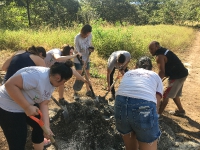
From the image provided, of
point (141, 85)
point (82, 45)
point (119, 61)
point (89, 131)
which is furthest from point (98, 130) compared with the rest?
point (82, 45)

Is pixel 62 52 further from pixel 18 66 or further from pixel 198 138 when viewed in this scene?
pixel 198 138

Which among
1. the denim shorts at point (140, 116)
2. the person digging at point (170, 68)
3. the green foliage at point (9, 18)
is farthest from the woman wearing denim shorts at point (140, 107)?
the green foliage at point (9, 18)

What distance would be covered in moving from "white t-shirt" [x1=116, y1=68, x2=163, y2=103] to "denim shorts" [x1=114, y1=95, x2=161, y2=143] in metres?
0.05

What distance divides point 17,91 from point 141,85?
1.17 metres

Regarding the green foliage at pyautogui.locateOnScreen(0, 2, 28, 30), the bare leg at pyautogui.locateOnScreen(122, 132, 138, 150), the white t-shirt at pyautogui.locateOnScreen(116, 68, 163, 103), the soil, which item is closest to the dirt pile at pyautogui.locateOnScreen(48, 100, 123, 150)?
the soil

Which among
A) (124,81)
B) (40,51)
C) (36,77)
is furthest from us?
(40,51)

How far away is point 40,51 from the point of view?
2.92 metres

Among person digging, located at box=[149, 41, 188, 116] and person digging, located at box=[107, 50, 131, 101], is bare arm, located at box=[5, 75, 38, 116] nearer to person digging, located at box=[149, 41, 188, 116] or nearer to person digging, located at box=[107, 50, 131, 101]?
person digging, located at box=[107, 50, 131, 101]

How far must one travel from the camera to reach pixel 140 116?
2.14 meters

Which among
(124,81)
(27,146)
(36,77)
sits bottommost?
(27,146)

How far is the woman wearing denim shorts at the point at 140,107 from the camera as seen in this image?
7.06ft

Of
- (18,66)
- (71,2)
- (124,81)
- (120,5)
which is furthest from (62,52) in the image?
(120,5)

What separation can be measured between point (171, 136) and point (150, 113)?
1.86 m

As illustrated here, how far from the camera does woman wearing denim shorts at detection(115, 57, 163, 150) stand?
84.7 inches
